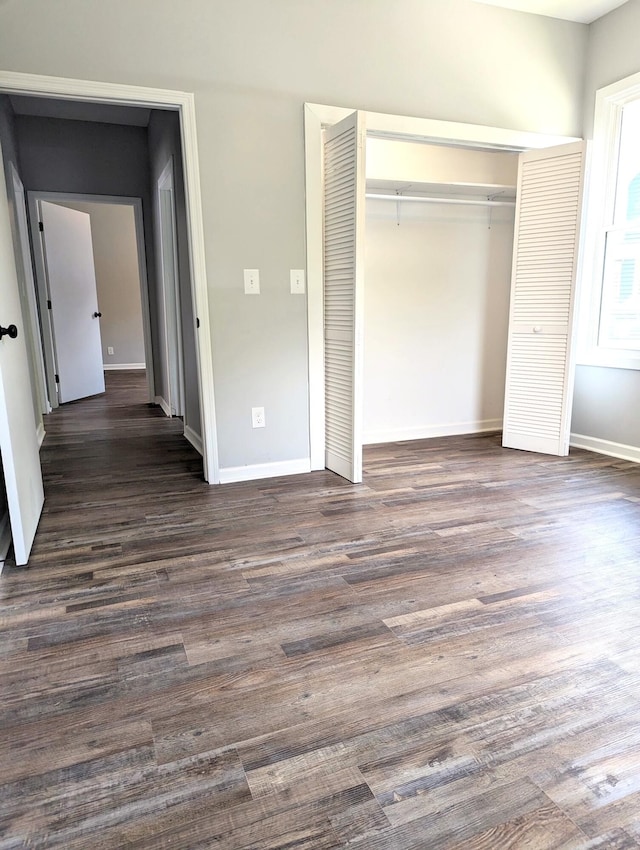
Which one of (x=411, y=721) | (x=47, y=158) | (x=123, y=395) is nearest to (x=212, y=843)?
(x=411, y=721)

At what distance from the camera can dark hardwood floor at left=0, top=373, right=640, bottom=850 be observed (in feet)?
3.78

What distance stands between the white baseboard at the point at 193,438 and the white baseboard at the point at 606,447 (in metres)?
2.81

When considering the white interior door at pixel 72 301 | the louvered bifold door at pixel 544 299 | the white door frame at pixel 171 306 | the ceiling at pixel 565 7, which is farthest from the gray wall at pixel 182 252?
the louvered bifold door at pixel 544 299

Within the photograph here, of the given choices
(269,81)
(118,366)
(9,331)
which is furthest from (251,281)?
→ (118,366)

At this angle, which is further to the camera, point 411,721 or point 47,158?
point 47,158

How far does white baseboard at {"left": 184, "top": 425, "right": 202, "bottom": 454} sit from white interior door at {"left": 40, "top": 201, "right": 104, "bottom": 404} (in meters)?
2.51

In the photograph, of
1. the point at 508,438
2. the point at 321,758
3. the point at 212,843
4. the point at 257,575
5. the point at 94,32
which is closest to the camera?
the point at 212,843

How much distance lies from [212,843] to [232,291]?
265 centimetres

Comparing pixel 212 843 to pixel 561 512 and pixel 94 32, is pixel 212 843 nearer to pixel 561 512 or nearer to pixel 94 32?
pixel 561 512

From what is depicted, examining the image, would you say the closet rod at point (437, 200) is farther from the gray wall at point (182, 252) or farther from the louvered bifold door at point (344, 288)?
the gray wall at point (182, 252)

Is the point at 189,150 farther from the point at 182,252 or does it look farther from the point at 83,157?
the point at 83,157

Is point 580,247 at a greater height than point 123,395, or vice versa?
point 580,247

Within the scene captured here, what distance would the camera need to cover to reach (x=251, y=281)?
320 centimetres

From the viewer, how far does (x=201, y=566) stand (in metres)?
2.28
